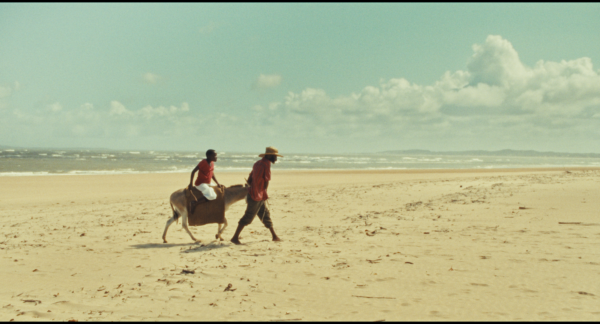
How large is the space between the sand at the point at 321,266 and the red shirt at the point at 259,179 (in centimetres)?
103

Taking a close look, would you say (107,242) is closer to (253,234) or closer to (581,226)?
(253,234)

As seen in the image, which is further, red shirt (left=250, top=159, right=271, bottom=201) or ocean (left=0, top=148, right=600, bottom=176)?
ocean (left=0, top=148, right=600, bottom=176)

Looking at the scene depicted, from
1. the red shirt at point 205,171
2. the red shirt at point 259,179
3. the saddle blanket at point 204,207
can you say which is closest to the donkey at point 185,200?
the saddle blanket at point 204,207

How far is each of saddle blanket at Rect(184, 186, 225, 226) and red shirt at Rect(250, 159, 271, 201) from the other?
2.73 feet

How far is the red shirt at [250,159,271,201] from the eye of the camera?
8.44 m

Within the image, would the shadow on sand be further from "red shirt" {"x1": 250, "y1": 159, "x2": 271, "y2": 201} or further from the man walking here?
"red shirt" {"x1": 250, "y1": 159, "x2": 271, "y2": 201}

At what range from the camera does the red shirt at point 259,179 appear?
8438 millimetres

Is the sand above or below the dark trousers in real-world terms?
below

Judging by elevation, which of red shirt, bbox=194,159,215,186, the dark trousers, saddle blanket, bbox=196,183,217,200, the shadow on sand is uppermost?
red shirt, bbox=194,159,215,186

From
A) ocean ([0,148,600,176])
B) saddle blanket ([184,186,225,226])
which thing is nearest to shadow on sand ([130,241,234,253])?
saddle blanket ([184,186,225,226])

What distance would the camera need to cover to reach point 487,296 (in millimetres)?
5266

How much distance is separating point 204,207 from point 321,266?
3.17 meters

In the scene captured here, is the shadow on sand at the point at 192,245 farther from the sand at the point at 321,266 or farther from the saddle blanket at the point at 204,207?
the saddle blanket at the point at 204,207

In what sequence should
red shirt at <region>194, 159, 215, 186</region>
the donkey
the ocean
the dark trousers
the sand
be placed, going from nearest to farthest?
the sand < the dark trousers < red shirt at <region>194, 159, 215, 186</region> < the donkey < the ocean
